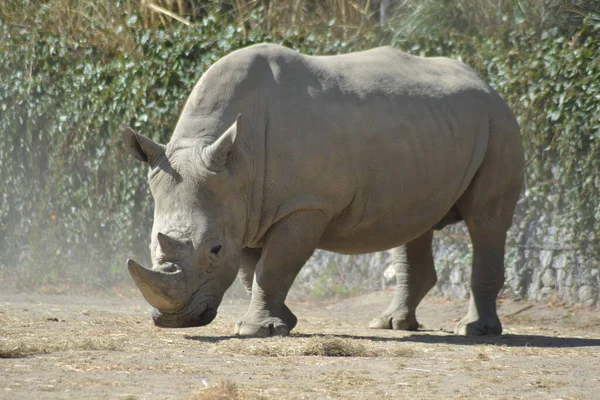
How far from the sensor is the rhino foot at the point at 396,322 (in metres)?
8.09

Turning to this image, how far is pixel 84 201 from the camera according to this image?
12.1 m

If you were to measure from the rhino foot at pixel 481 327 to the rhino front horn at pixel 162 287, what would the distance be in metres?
2.34

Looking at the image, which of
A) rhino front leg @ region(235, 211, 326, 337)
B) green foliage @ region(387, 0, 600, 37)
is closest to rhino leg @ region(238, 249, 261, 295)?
rhino front leg @ region(235, 211, 326, 337)

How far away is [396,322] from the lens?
8.10m

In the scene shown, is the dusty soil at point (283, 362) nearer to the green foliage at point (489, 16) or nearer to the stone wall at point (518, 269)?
the stone wall at point (518, 269)

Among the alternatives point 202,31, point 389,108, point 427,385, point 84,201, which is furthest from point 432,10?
point 427,385

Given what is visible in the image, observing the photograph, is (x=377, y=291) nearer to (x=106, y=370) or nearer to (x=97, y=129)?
(x=97, y=129)

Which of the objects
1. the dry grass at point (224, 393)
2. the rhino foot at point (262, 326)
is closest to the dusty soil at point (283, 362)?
the dry grass at point (224, 393)

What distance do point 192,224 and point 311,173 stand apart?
0.88m

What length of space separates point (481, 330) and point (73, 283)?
19.6ft

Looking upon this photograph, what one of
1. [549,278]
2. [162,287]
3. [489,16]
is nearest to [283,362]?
[162,287]

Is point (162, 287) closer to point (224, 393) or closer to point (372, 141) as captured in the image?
point (372, 141)

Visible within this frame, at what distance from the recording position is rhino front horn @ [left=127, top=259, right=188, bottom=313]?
19.8 ft

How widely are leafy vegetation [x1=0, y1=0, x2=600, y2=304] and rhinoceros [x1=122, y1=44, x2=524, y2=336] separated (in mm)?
1362
